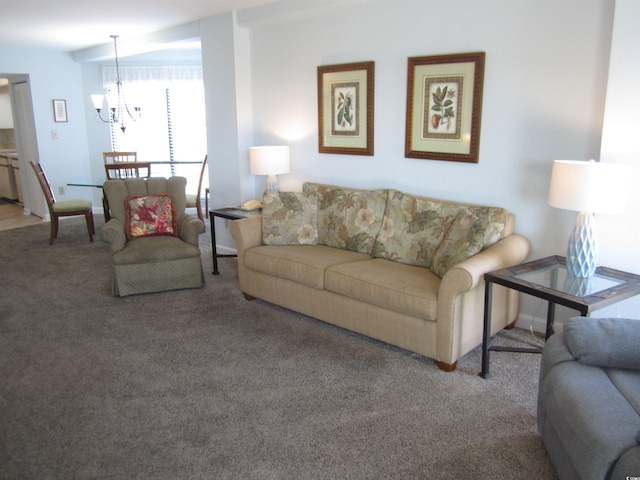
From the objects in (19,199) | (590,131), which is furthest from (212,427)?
(19,199)

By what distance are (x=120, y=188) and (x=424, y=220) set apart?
278 centimetres

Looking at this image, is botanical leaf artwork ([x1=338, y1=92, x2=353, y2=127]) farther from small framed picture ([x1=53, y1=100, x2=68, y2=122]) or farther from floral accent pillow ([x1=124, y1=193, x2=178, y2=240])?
small framed picture ([x1=53, y1=100, x2=68, y2=122])

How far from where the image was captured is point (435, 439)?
7.70ft

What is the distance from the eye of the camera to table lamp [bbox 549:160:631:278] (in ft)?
8.30

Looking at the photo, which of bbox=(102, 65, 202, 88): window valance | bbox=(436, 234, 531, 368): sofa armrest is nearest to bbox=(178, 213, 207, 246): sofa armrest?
bbox=(436, 234, 531, 368): sofa armrest

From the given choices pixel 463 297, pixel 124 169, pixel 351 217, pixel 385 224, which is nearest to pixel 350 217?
pixel 351 217

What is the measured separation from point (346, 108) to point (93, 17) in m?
2.73

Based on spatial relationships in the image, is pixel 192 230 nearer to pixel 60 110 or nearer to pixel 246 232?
pixel 246 232

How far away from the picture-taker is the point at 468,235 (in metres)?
3.11

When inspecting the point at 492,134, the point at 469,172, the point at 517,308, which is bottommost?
the point at 517,308

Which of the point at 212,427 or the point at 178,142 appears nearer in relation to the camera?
the point at 212,427

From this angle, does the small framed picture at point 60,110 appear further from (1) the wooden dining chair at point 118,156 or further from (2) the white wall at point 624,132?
(2) the white wall at point 624,132

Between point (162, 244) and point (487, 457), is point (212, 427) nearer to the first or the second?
point (487, 457)

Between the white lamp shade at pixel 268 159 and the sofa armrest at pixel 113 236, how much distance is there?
1247 mm
